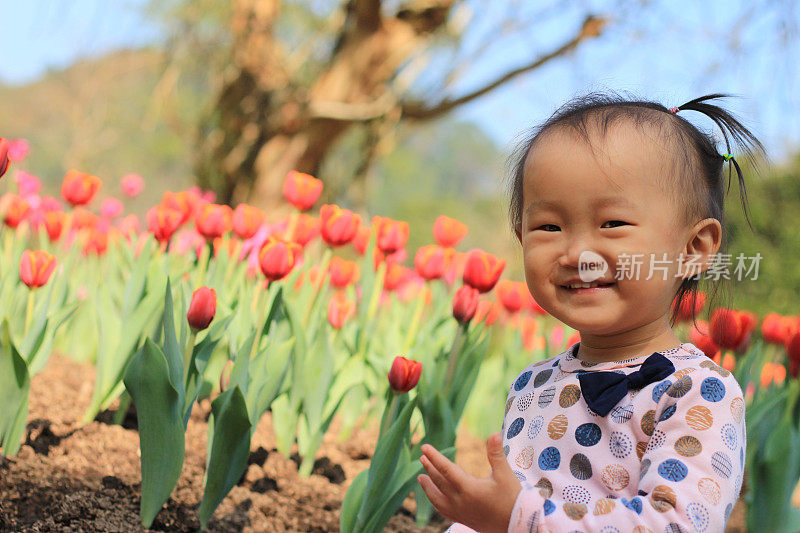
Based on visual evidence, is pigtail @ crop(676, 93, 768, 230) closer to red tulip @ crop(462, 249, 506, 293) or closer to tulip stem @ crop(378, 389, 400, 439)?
red tulip @ crop(462, 249, 506, 293)

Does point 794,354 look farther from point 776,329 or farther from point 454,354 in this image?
point 454,354

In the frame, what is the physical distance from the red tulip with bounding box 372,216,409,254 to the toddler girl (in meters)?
1.10

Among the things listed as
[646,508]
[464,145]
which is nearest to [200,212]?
[646,508]

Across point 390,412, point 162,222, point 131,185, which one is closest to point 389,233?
point 162,222

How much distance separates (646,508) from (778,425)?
1352 millimetres

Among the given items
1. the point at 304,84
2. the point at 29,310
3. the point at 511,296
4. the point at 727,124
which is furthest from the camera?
the point at 304,84

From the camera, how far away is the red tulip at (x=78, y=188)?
7.86 ft

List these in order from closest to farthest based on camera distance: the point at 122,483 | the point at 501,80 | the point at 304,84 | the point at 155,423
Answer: the point at 155,423
the point at 122,483
the point at 501,80
the point at 304,84

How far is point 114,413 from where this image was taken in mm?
2096

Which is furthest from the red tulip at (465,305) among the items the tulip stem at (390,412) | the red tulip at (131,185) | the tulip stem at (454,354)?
the red tulip at (131,185)

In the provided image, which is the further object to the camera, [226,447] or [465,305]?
[465,305]

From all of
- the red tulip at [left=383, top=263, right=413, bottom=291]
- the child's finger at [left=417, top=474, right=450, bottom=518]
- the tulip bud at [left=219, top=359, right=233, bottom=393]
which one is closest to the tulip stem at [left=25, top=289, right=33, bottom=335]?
the tulip bud at [left=219, top=359, right=233, bottom=393]

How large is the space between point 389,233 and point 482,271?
48 cm

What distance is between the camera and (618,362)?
44.2 inches
